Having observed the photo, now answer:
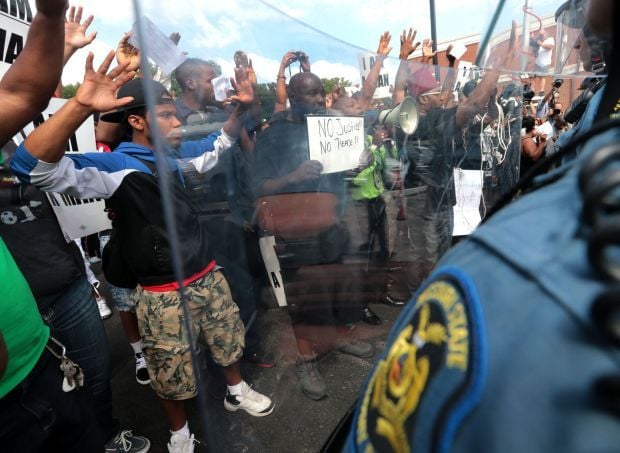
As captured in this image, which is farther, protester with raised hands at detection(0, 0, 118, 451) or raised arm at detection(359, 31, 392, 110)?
raised arm at detection(359, 31, 392, 110)

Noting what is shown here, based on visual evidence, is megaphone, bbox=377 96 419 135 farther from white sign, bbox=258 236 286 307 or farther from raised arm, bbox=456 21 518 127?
white sign, bbox=258 236 286 307

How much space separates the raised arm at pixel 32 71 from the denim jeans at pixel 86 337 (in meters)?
0.90

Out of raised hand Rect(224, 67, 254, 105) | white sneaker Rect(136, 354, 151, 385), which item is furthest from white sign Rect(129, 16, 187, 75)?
white sneaker Rect(136, 354, 151, 385)

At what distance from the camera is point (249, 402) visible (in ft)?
2.92

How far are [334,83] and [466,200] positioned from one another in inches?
46.8

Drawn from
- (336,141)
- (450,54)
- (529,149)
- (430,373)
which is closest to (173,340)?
(336,141)

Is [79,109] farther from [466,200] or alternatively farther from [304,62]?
[466,200]

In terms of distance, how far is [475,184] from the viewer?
6.82 feet

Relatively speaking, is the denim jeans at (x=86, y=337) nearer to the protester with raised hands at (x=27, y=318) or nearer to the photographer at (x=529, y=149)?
the protester with raised hands at (x=27, y=318)

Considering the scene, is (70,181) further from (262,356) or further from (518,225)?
(518,225)

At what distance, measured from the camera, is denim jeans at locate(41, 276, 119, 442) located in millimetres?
1746

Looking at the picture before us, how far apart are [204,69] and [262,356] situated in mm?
715

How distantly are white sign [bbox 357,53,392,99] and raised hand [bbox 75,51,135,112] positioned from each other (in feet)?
3.18

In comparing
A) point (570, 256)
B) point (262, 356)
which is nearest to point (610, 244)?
point (570, 256)
